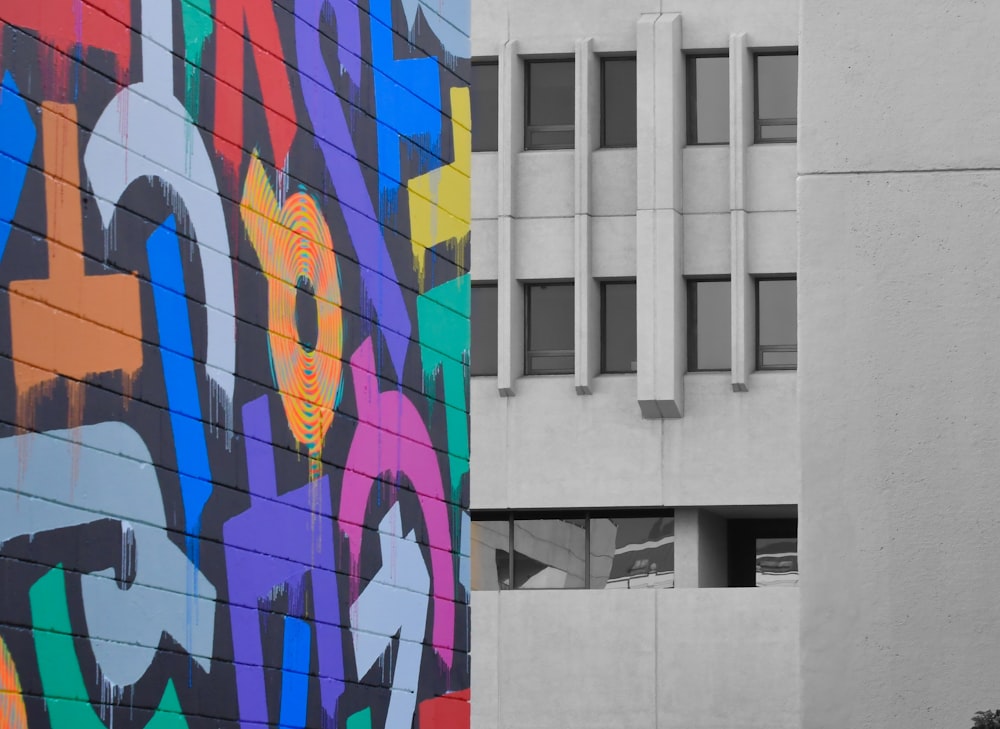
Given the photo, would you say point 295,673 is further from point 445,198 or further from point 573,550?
point 573,550

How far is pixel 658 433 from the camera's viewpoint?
35344 millimetres

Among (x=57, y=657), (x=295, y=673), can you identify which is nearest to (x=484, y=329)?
(x=295, y=673)

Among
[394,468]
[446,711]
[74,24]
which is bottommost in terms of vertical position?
[446,711]

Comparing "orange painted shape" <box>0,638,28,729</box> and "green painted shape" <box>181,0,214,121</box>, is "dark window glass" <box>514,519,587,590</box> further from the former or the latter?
"orange painted shape" <box>0,638,28,729</box>

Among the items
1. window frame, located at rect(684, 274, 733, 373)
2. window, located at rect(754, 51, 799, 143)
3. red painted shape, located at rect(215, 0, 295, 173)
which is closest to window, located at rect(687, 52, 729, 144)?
window, located at rect(754, 51, 799, 143)

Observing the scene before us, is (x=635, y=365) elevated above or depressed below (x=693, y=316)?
below

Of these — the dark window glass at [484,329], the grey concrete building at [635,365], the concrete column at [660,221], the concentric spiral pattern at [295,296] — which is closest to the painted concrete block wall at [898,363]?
the concentric spiral pattern at [295,296]

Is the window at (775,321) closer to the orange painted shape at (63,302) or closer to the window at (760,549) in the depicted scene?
the window at (760,549)

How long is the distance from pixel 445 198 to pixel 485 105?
63.6 ft

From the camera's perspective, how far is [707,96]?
119 feet

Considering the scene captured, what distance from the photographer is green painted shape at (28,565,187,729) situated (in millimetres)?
12117

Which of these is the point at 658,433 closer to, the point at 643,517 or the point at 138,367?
the point at 643,517

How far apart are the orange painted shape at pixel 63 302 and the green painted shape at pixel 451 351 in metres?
4.87

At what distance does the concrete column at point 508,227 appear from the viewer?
117 feet
